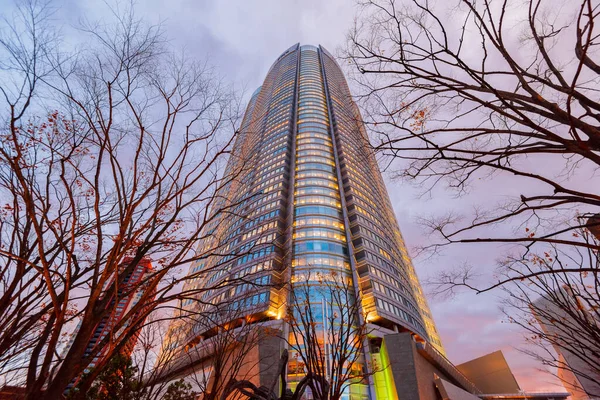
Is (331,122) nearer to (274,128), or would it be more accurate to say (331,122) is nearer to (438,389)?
(274,128)

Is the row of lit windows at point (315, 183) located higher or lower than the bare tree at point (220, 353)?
higher

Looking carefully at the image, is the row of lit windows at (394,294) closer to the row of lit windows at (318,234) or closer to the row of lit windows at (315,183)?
the row of lit windows at (318,234)

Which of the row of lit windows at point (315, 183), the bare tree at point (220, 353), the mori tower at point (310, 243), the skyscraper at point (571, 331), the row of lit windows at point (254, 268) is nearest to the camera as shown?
the skyscraper at point (571, 331)

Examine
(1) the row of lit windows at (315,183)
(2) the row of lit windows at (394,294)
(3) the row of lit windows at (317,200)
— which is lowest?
(2) the row of lit windows at (394,294)

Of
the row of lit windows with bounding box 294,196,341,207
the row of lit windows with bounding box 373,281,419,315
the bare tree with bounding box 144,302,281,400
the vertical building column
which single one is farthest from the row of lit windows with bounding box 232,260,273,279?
the row of lit windows with bounding box 373,281,419,315

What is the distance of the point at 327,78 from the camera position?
285ft

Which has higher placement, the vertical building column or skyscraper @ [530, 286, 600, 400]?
the vertical building column

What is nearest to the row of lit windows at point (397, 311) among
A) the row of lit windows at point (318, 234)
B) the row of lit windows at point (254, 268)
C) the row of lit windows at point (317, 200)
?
the row of lit windows at point (318, 234)

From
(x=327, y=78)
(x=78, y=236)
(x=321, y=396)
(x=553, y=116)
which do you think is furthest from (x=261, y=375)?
(x=327, y=78)

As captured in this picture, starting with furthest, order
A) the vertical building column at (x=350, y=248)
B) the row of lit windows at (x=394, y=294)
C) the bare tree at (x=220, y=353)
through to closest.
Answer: the row of lit windows at (x=394, y=294), the vertical building column at (x=350, y=248), the bare tree at (x=220, y=353)

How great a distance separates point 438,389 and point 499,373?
69.7 ft

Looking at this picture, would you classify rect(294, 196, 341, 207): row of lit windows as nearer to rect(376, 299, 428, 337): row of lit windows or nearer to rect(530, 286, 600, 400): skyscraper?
rect(376, 299, 428, 337): row of lit windows

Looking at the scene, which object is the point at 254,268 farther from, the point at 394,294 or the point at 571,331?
the point at 571,331

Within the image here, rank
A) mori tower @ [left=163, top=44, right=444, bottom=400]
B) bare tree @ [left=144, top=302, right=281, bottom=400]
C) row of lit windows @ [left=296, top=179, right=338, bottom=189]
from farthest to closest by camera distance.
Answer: row of lit windows @ [left=296, top=179, right=338, bottom=189] < mori tower @ [left=163, top=44, right=444, bottom=400] < bare tree @ [left=144, top=302, right=281, bottom=400]
